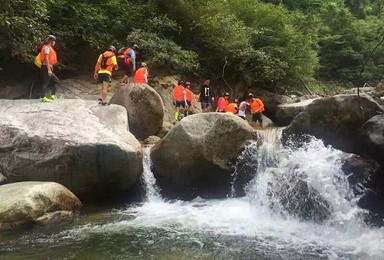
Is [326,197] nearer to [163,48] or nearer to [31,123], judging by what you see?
[31,123]

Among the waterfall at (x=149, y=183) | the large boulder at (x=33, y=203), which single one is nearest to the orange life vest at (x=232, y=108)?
the waterfall at (x=149, y=183)

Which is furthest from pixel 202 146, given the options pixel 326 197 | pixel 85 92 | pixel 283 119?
pixel 283 119

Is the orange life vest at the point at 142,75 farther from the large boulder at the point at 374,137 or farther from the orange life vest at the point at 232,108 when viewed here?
the large boulder at the point at 374,137

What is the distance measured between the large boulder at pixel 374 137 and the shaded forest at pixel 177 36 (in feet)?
23.4

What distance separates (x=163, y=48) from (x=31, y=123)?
8.93 meters

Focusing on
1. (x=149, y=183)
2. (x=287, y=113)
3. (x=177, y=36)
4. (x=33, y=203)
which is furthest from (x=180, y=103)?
(x=33, y=203)

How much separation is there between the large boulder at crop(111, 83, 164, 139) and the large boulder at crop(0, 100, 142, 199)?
2428 millimetres

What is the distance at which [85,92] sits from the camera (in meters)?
15.5

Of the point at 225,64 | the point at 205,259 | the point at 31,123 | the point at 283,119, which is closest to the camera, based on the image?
the point at 205,259

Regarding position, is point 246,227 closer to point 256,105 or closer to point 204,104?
point 256,105

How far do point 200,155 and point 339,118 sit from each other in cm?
343

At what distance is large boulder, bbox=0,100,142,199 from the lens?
26.6 ft

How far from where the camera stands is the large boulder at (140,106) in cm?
1161

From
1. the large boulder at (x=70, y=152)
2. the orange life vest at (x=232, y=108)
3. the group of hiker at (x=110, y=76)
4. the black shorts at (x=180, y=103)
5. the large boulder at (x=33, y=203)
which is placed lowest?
the large boulder at (x=33, y=203)
